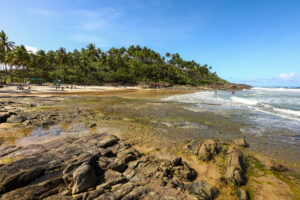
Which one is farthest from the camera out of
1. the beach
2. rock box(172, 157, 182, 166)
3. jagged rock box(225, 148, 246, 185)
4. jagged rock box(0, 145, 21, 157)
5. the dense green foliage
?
the dense green foliage

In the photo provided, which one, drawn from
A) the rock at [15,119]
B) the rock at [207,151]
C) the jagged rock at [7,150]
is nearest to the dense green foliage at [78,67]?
the rock at [15,119]

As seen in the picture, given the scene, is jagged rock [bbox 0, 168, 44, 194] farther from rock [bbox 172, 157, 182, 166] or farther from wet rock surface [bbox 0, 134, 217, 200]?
rock [bbox 172, 157, 182, 166]

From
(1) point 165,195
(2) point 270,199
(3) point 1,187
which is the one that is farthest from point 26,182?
(2) point 270,199

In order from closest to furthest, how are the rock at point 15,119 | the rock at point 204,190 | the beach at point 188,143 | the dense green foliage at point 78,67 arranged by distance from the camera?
the rock at point 204,190 → the beach at point 188,143 → the rock at point 15,119 → the dense green foliage at point 78,67

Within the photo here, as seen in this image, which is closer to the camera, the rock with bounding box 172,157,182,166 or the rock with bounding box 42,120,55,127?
the rock with bounding box 172,157,182,166

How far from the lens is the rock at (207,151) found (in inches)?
234

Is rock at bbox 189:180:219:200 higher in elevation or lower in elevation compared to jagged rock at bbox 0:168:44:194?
lower

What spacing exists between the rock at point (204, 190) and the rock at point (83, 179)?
9.97 feet

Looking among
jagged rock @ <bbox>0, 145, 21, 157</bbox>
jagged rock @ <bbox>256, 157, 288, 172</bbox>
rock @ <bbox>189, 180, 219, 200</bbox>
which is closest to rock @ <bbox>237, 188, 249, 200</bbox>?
rock @ <bbox>189, 180, 219, 200</bbox>

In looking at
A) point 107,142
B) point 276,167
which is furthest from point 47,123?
point 276,167

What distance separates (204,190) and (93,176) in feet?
11.1

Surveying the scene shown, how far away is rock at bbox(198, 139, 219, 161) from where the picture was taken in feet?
19.5

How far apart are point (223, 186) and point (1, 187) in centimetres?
638

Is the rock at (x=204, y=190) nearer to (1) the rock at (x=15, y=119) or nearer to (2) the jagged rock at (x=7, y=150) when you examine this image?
(2) the jagged rock at (x=7, y=150)
